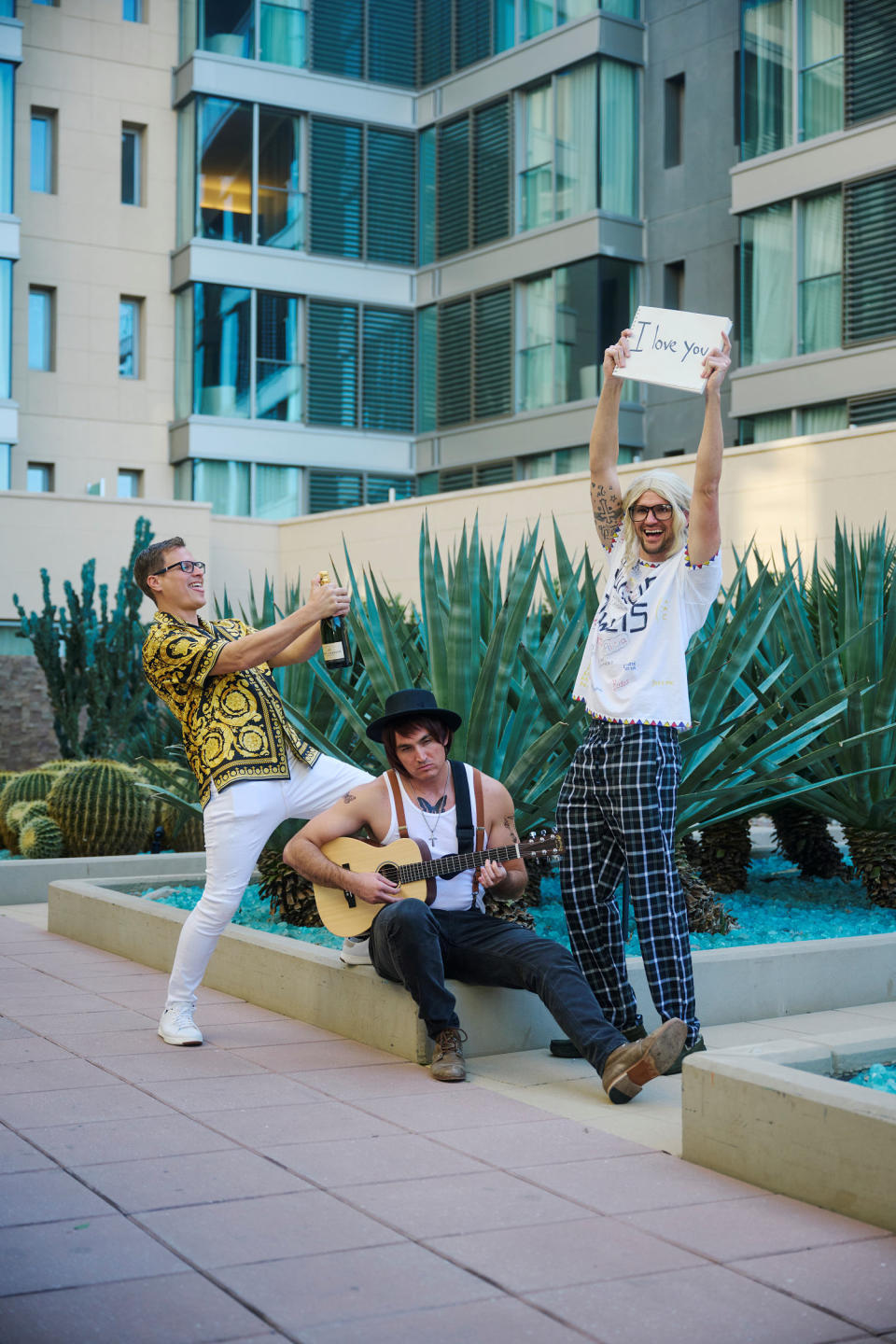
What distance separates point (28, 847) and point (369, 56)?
67.6 feet

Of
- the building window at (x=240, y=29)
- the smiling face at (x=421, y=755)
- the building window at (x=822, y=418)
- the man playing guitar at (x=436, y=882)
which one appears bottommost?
the man playing guitar at (x=436, y=882)

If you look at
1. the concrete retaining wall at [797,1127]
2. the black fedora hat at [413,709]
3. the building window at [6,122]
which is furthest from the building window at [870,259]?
the concrete retaining wall at [797,1127]

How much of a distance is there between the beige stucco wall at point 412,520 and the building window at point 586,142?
7.17 metres

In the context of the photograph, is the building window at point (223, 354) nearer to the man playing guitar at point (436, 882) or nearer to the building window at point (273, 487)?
the building window at point (273, 487)

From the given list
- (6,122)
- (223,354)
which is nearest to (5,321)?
(6,122)

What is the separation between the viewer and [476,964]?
554 centimetres

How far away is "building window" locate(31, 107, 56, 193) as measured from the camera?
2612 cm

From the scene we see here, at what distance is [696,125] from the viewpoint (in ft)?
80.0

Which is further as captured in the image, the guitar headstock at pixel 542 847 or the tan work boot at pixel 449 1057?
the guitar headstock at pixel 542 847

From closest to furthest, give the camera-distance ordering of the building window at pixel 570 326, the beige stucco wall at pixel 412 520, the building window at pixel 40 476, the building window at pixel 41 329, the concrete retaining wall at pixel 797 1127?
the concrete retaining wall at pixel 797 1127 < the beige stucco wall at pixel 412 520 < the building window at pixel 570 326 < the building window at pixel 40 476 < the building window at pixel 41 329

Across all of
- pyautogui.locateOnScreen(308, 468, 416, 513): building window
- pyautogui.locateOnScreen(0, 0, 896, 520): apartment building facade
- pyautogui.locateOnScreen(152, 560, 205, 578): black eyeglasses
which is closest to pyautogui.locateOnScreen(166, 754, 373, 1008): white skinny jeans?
pyautogui.locateOnScreen(152, 560, 205, 578): black eyeglasses

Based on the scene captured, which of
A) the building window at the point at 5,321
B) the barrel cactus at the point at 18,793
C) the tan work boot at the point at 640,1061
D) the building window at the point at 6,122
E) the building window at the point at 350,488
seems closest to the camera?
the tan work boot at the point at 640,1061

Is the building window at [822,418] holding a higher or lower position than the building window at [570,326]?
lower

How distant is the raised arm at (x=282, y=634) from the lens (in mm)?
5523
